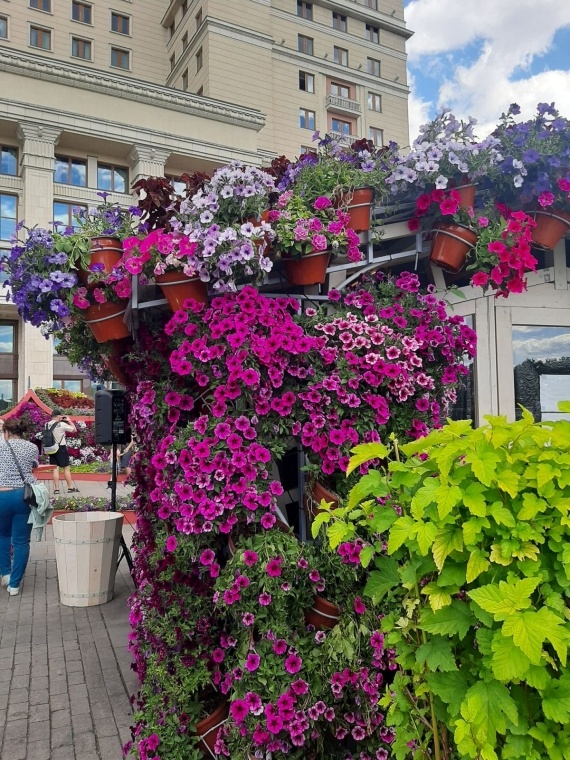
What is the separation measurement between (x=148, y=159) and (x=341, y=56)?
51.3 feet

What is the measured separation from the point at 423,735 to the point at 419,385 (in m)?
1.70

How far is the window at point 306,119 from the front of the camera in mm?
32781

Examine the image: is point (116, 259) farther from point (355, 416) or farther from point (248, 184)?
point (355, 416)

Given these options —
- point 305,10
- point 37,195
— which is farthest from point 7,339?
point 305,10

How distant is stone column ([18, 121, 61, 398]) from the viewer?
80.4 ft

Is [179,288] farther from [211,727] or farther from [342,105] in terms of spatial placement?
[342,105]

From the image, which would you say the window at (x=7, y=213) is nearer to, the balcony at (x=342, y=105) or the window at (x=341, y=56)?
the balcony at (x=342, y=105)

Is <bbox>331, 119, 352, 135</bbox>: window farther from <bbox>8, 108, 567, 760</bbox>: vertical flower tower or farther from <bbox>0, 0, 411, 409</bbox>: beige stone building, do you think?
<bbox>8, 108, 567, 760</bbox>: vertical flower tower

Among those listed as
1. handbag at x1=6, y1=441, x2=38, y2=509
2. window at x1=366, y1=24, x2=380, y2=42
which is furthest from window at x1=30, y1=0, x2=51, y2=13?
handbag at x1=6, y1=441, x2=38, y2=509

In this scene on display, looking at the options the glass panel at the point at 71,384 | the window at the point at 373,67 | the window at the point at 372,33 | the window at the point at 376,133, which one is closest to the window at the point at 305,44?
the window at the point at 373,67

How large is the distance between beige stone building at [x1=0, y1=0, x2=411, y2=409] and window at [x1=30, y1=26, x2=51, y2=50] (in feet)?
0.17

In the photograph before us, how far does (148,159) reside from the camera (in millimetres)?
26516

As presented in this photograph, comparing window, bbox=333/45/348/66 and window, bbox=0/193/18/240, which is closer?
window, bbox=0/193/18/240

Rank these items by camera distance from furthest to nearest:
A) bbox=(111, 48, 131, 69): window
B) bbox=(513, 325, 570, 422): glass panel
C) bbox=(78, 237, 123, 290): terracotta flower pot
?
bbox=(111, 48, 131, 69): window, bbox=(513, 325, 570, 422): glass panel, bbox=(78, 237, 123, 290): terracotta flower pot
